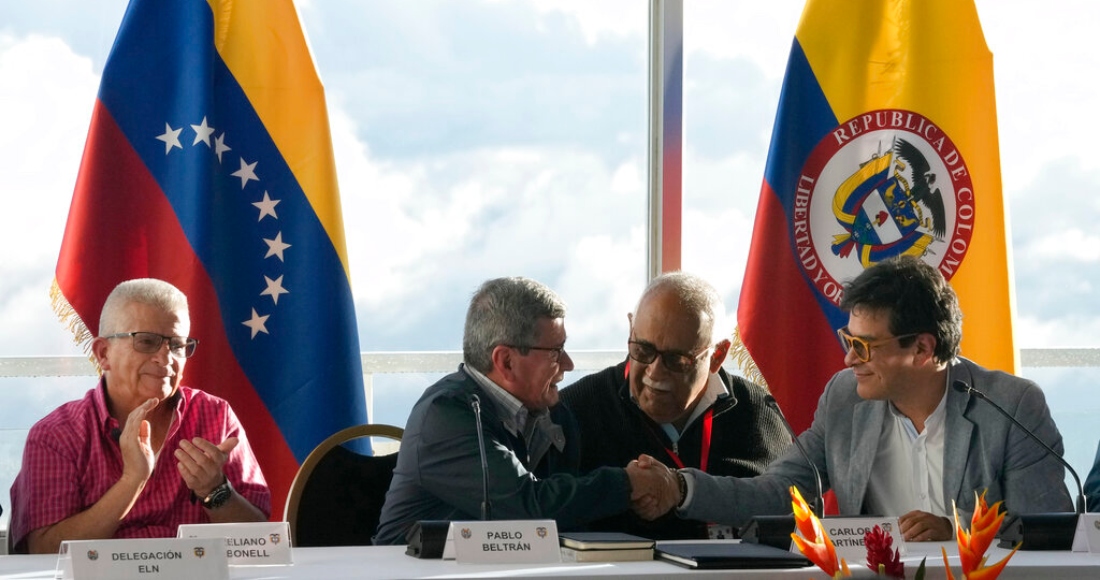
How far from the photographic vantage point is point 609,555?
1.87m

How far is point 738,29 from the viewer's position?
5336mm

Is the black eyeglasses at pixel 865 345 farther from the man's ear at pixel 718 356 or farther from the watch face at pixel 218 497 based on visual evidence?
the watch face at pixel 218 497

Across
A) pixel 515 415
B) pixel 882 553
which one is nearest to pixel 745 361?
pixel 515 415

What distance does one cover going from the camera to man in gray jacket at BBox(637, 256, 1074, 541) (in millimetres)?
2553

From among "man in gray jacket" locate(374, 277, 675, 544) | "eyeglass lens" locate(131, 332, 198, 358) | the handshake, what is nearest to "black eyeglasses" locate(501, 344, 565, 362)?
"man in gray jacket" locate(374, 277, 675, 544)

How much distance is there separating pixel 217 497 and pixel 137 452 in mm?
199

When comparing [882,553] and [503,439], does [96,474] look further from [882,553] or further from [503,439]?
[882,553]

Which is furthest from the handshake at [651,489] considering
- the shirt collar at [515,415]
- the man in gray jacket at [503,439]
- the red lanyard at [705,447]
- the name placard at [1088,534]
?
the name placard at [1088,534]

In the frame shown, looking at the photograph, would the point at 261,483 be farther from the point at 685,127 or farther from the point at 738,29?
the point at 738,29

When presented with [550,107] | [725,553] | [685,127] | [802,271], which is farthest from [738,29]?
[725,553]

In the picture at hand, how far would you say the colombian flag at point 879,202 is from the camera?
11.8 ft

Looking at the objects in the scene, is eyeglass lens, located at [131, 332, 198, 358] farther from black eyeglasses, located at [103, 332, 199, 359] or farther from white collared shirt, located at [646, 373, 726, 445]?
white collared shirt, located at [646, 373, 726, 445]

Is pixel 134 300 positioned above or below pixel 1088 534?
above

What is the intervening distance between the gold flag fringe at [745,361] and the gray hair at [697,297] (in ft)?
2.24
